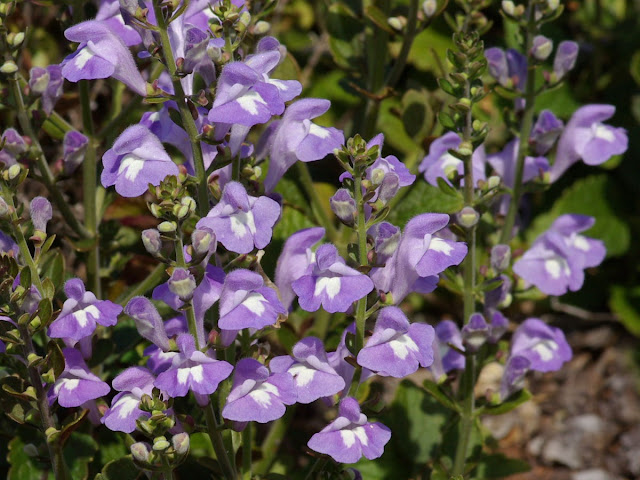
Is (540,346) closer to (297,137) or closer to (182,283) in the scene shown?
(297,137)

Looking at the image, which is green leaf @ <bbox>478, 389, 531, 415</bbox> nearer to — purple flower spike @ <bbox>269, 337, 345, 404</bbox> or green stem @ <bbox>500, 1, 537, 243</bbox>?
green stem @ <bbox>500, 1, 537, 243</bbox>

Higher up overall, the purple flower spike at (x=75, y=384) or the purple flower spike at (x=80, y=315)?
the purple flower spike at (x=80, y=315)

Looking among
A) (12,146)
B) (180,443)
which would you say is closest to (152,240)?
(180,443)

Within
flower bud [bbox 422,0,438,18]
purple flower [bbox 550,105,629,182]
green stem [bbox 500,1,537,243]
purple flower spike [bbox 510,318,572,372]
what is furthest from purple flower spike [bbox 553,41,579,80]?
purple flower spike [bbox 510,318,572,372]

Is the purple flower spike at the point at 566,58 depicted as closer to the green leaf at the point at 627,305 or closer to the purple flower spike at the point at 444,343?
the purple flower spike at the point at 444,343

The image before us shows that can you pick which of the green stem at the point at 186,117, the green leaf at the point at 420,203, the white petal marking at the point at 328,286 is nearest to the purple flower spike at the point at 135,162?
the green stem at the point at 186,117

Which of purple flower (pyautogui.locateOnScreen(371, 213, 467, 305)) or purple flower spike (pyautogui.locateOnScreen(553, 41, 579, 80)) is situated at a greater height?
purple flower spike (pyautogui.locateOnScreen(553, 41, 579, 80))

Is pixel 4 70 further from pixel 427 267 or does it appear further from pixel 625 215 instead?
pixel 625 215
